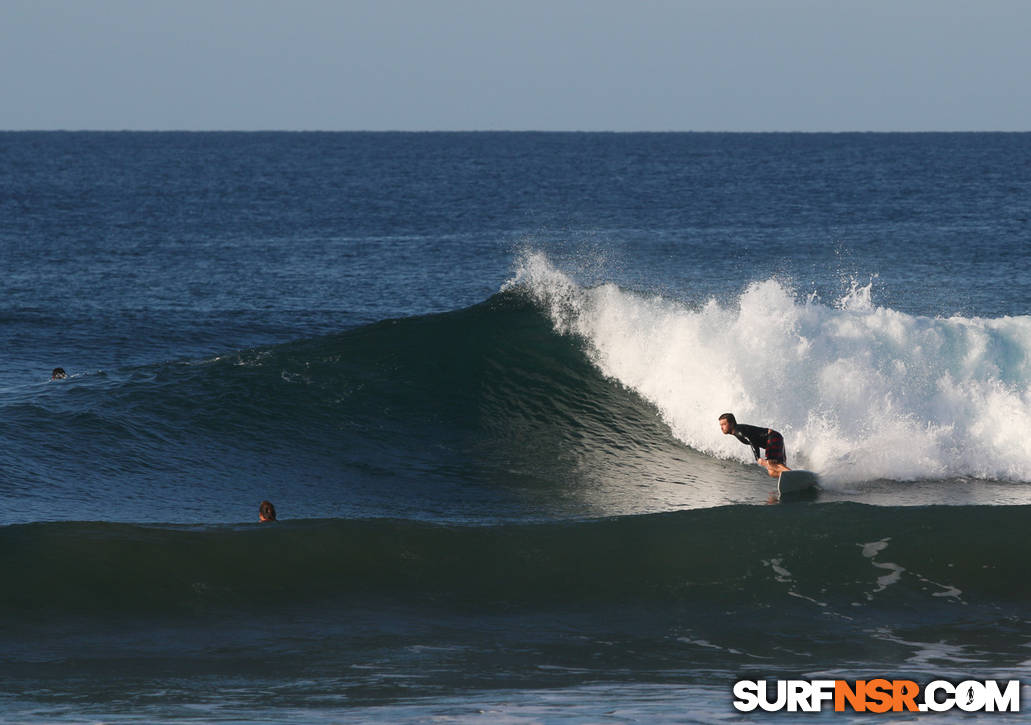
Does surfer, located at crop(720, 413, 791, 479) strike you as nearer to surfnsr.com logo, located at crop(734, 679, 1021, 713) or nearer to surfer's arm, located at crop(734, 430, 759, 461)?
surfer's arm, located at crop(734, 430, 759, 461)

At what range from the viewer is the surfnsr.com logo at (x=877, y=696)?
8438 millimetres

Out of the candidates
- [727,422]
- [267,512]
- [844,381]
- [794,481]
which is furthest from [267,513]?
[844,381]

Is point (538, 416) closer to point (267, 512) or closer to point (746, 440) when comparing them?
→ point (746, 440)

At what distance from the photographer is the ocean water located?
9672 millimetres

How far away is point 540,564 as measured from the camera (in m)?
12.2

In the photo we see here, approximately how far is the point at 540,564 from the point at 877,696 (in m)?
4.18

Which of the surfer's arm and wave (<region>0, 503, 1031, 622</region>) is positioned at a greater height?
the surfer's arm

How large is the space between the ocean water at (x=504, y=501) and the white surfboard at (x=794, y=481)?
12.3 inches

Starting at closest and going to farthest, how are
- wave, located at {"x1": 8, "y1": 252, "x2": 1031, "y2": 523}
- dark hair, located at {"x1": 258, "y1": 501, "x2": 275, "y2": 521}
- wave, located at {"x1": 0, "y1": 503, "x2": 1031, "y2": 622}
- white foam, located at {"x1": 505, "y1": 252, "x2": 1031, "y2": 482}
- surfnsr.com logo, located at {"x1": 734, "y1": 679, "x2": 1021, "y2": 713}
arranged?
surfnsr.com logo, located at {"x1": 734, "y1": 679, "x2": 1021, "y2": 713}
wave, located at {"x1": 0, "y1": 503, "x2": 1031, "y2": 622}
dark hair, located at {"x1": 258, "y1": 501, "x2": 275, "y2": 521}
wave, located at {"x1": 8, "y1": 252, "x2": 1031, "y2": 523}
white foam, located at {"x1": 505, "y1": 252, "x2": 1031, "y2": 482}

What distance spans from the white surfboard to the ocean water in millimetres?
313

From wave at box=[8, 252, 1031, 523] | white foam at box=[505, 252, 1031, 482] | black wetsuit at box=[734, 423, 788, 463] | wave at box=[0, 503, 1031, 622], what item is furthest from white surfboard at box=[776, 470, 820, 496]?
wave at box=[0, 503, 1031, 622]

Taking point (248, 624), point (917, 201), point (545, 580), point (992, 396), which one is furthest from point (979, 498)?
point (917, 201)

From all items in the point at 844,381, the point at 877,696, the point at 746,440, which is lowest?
the point at 877,696

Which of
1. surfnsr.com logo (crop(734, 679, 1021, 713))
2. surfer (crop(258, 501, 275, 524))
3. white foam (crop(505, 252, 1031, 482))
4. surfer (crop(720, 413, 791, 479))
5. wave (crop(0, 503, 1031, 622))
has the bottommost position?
surfnsr.com logo (crop(734, 679, 1021, 713))
